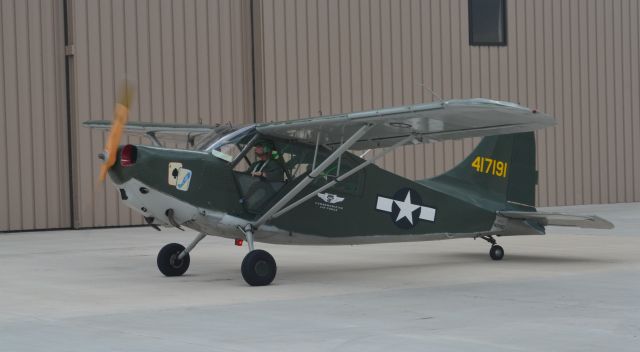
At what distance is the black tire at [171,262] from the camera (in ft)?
40.0

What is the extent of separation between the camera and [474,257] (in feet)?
47.4

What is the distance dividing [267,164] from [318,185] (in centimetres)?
79

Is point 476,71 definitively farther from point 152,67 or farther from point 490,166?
point 490,166

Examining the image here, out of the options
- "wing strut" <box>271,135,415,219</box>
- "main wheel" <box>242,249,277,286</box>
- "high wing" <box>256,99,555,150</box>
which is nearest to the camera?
"high wing" <box>256,99,555,150</box>

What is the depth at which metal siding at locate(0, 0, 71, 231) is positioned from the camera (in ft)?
69.0

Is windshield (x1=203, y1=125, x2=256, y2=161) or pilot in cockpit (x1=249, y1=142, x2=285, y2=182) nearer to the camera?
windshield (x1=203, y1=125, x2=256, y2=161)

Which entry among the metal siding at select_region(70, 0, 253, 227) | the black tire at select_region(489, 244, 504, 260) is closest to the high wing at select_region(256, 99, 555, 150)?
the black tire at select_region(489, 244, 504, 260)

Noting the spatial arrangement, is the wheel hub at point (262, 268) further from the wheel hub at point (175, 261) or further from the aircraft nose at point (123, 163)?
the aircraft nose at point (123, 163)

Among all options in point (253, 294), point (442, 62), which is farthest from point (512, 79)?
point (253, 294)

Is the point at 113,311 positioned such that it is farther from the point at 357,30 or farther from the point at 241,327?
the point at 357,30

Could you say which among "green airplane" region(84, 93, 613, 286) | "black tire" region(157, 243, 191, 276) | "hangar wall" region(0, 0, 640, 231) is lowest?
"black tire" region(157, 243, 191, 276)

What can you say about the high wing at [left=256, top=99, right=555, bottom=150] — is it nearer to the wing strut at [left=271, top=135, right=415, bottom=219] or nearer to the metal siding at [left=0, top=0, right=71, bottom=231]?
the wing strut at [left=271, top=135, right=415, bottom=219]

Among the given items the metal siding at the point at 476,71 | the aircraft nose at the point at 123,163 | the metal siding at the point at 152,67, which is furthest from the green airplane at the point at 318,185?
the metal siding at the point at 476,71

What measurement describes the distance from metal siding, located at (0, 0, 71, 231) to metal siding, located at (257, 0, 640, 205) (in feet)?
15.8
